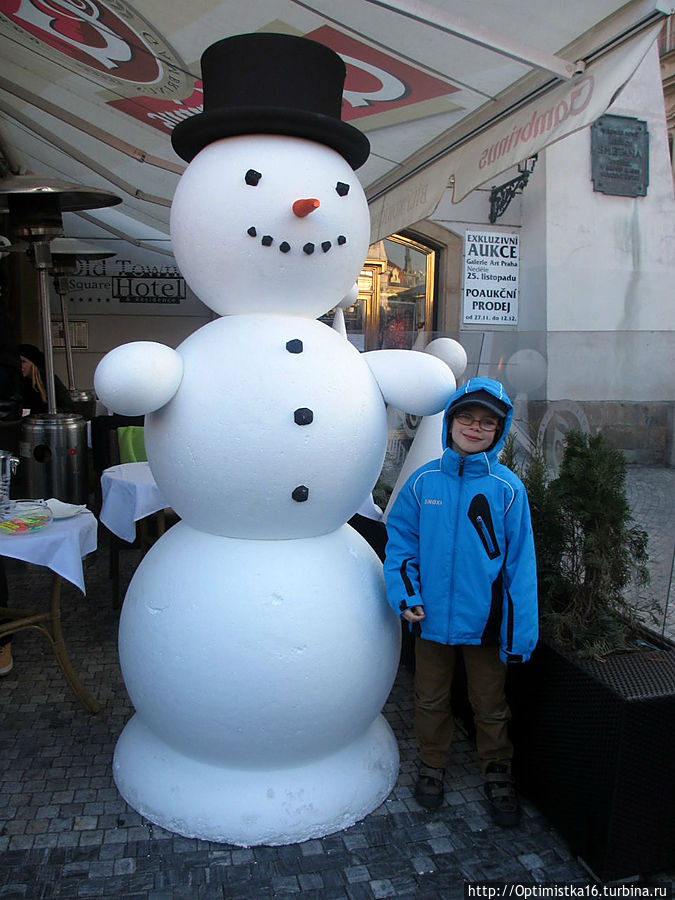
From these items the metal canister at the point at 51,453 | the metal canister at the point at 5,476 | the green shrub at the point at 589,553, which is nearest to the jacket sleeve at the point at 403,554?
the green shrub at the point at 589,553

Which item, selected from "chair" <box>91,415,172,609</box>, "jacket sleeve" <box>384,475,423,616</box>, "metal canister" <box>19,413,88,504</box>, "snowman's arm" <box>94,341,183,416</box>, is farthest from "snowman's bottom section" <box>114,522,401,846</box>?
"metal canister" <box>19,413,88,504</box>

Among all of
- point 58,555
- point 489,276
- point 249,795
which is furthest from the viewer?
point 489,276

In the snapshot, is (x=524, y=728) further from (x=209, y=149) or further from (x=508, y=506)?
(x=209, y=149)

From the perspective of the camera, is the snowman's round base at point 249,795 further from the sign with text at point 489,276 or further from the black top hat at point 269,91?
the sign with text at point 489,276

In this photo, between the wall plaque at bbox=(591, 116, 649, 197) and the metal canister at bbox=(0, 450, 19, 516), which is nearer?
the metal canister at bbox=(0, 450, 19, 516)

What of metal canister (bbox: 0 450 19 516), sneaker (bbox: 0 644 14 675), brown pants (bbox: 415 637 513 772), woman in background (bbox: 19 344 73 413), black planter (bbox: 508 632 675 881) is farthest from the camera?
woman in background (bbox: 19 344 73 413)

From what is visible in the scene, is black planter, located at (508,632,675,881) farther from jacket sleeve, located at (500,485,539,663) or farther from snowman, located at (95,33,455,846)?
snowman, located at (95,33,455,846)

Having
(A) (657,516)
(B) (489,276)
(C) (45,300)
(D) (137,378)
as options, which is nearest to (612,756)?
(A) (657,516)

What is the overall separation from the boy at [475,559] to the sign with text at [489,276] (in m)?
8.41

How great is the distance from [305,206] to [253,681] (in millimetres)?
1581

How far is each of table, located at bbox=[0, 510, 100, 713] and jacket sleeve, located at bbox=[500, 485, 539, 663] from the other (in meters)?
1.73

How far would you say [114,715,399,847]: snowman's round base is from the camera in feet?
7.84

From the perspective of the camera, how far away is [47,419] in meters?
5.37

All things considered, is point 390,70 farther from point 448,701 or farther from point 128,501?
point 448,701
